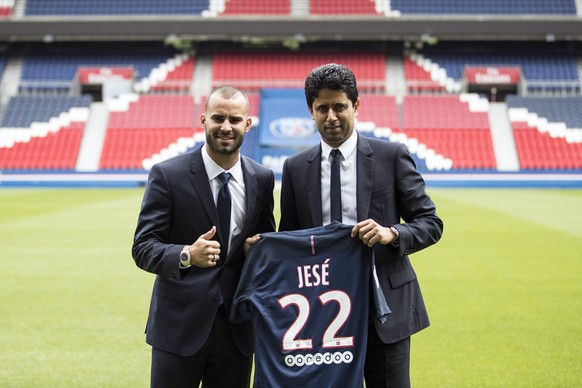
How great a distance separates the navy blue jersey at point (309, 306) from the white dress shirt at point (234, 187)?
0.20 metres

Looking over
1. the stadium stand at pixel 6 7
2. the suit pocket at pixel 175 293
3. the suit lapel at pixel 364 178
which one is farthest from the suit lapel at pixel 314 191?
the stadium stand at pixel 6 7

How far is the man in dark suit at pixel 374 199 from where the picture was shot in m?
2.58

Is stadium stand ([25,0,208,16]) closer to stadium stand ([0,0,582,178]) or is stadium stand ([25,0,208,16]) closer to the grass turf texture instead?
stadium stand ([0,0,582,178])

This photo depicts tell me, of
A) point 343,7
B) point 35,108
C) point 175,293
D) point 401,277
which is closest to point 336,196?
point 401,277

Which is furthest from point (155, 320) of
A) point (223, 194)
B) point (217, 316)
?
point (223, 194)

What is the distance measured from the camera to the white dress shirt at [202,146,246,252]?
2775 mm

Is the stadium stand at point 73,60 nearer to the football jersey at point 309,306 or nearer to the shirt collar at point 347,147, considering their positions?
the shirt collar at point 347,147

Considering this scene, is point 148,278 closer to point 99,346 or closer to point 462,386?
point 99,346

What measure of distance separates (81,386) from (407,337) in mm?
2654

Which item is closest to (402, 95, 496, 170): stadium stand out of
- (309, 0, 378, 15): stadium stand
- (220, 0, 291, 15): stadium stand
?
(309, 0, 378, 15): stadium stand

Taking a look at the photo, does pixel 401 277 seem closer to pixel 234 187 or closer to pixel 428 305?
pixel 234 187

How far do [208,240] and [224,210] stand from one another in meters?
0.22

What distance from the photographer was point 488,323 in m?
5.73

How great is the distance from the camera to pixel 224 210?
8.99 feet
